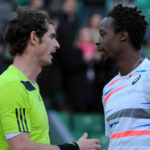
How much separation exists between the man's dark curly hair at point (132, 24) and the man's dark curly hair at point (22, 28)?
0.59 meters

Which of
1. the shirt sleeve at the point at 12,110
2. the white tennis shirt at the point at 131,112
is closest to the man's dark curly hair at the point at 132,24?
the white tennis shirt at the point at 131,112

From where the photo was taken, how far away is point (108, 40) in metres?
3.36

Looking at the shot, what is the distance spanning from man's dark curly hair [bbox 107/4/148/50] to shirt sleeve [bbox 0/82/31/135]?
1.03m

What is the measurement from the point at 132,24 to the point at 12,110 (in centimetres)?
122

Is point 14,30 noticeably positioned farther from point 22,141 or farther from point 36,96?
point 22,141

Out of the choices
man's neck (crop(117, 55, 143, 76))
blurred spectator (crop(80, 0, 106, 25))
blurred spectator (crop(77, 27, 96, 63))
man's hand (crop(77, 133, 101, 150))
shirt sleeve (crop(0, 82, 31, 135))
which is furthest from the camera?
blurred spectator (crop(80, 0, 106, 25))

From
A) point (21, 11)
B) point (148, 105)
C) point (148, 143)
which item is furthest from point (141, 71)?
point (21, 11)

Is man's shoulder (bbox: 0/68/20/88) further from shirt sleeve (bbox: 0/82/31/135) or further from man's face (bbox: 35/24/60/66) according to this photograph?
man's face (bbox: 35/24/60/66)

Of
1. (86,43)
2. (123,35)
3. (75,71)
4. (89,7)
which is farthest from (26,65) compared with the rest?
(89,7)

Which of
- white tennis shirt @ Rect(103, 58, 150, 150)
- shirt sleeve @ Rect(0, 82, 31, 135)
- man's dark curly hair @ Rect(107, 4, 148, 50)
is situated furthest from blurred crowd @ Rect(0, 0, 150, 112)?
shirt sleeve @ Rect(0, 82, 31, 135)

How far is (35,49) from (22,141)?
72cm

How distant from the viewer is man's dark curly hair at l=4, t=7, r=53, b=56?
10.2ft

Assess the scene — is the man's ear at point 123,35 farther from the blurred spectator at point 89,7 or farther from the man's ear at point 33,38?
the blurred spectator at point 89,7

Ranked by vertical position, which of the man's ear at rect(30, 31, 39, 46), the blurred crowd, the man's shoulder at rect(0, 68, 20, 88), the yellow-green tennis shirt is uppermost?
the man's ear at rect(30, 31, 39, 46)
